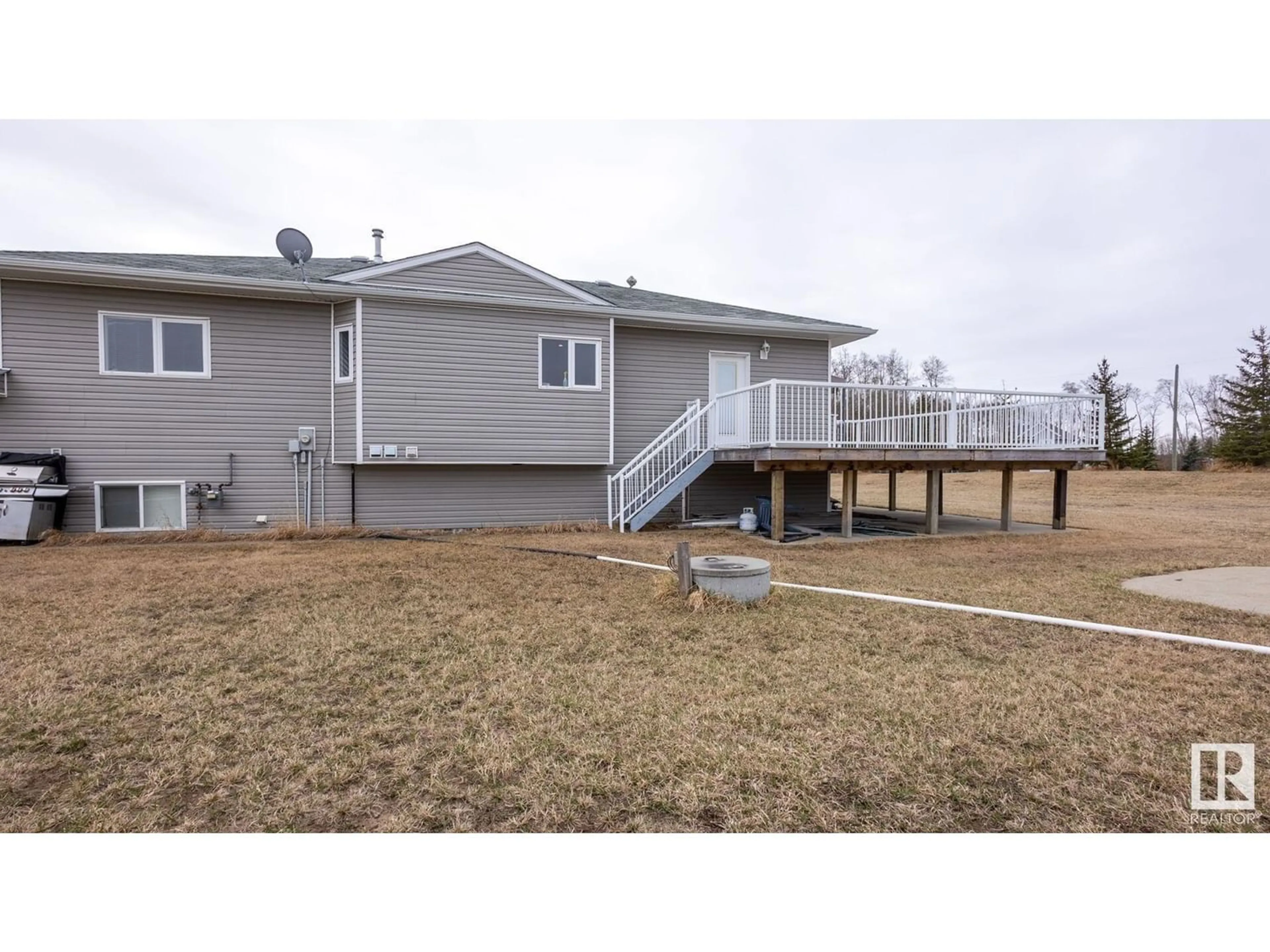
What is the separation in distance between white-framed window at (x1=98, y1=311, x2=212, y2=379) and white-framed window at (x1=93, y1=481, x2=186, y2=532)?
66.0 inches

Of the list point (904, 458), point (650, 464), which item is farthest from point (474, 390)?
point (904, 458)

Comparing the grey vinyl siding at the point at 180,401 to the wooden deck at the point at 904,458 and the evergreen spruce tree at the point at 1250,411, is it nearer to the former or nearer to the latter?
the wooden deck at the point at 904,458

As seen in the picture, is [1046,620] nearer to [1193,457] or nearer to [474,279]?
[474,279]

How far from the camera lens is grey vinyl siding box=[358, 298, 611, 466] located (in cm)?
966

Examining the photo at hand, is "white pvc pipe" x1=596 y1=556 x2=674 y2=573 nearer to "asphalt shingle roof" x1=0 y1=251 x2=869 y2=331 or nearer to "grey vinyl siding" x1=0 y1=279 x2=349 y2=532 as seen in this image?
"grey vinyl siding" x1=0 y1=279 x2=349 y2=532

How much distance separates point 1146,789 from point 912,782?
2.83ft

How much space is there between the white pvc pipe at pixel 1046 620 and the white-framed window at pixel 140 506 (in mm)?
9154

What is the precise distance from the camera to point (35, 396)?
8.75 m

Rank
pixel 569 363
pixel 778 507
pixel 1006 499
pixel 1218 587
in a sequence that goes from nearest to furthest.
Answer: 1. pixel 1218 587
2. pixel 778 507
3. pixel 1006 499
4. pixel 569 363

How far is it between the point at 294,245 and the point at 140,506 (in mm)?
4894

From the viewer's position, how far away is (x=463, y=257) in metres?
10.1

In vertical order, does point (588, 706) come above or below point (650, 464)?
below

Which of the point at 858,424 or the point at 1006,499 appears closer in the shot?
the point at 858,424

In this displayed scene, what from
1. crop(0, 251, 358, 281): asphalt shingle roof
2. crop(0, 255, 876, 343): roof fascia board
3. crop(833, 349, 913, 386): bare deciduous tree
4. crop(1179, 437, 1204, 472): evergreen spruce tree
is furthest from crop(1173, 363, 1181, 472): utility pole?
crop(0, 251, 358, 281): asphalt shingle roof
